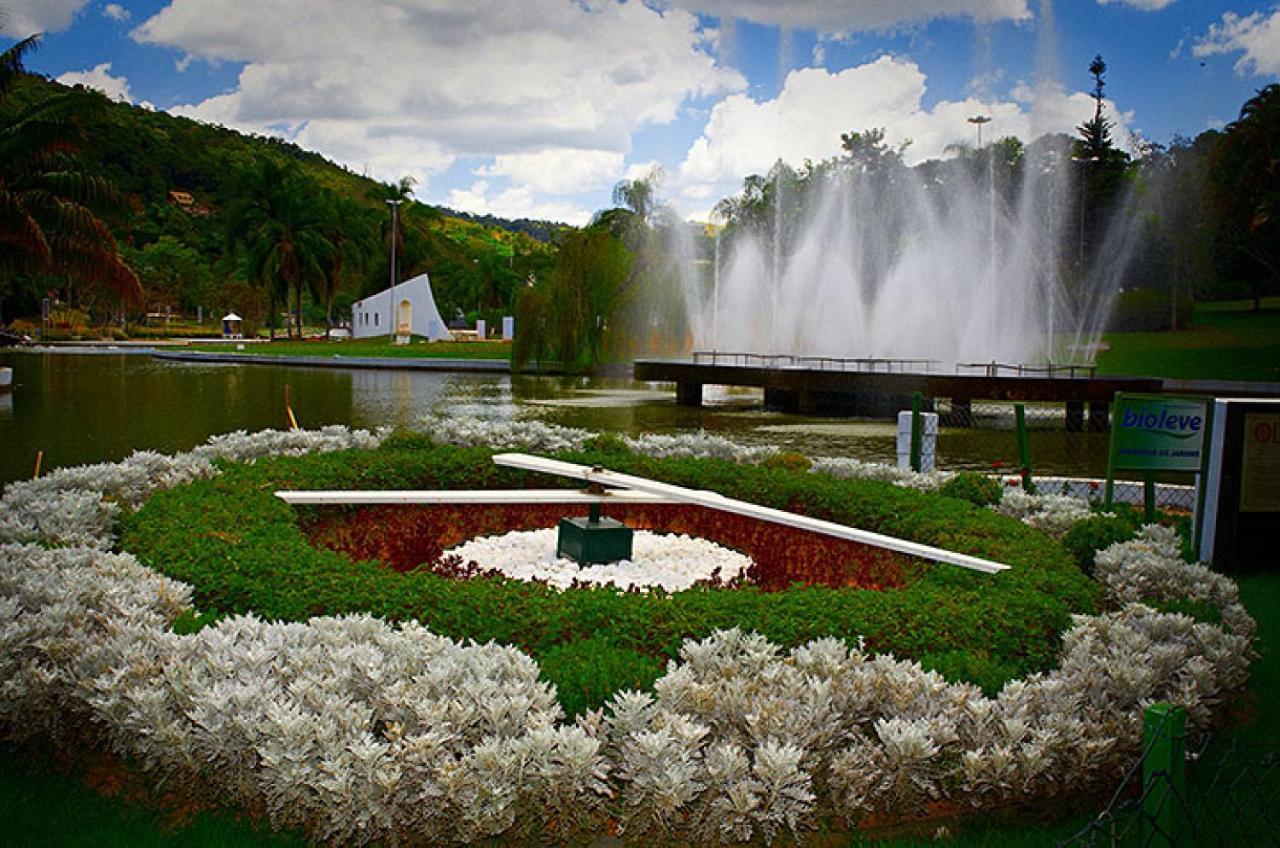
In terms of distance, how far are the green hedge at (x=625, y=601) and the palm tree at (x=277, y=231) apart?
225ft

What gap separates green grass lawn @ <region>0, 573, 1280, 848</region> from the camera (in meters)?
4.12

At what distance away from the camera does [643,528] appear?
9312mm

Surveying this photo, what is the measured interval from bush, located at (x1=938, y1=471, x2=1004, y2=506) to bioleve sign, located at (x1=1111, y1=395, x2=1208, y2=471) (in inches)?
45.5

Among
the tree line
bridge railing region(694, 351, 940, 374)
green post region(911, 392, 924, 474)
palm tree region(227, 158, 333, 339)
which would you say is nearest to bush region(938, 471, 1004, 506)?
green post region(911, 392, 924, 474)

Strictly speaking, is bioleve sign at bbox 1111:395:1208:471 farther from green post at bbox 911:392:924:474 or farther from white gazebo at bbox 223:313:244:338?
white gazebo at bbox 223:313:244:338

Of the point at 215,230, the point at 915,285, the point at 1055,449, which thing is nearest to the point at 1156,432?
the point at 1055,449

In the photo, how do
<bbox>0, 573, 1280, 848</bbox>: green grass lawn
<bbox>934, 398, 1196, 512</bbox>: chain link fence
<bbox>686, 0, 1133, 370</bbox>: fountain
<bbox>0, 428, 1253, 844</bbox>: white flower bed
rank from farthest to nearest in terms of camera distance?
<bbox>686, 0, 1133, 370</bbox>: fountain → <bbox>934, 398, 1196, 512</bbox>: chain link fence → <bbox>0, 573, 1280, 848</bbox>: green grass lawn → <bbox>0, 428, 1253, 844</bbox>: white flower bed

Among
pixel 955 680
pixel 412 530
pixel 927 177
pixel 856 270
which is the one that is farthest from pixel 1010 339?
pixel 927 177

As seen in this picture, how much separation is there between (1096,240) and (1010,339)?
107 ft

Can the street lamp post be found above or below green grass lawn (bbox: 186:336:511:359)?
above

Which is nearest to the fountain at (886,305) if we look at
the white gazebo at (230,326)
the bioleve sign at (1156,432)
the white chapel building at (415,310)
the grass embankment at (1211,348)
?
the grass embankment at (1211,348)

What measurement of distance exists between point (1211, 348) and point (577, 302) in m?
31.1

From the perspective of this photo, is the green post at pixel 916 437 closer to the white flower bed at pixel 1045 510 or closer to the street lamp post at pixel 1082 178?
the white flower bed at pixel 1045 510

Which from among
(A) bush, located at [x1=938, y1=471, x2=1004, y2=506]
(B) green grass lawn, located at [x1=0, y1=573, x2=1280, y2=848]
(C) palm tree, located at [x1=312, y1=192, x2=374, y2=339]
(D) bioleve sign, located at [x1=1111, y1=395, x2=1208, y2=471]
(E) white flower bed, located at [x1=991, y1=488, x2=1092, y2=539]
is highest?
(C) palm tree, located at [x1=312, y1=192, x2=374, y2=339]
